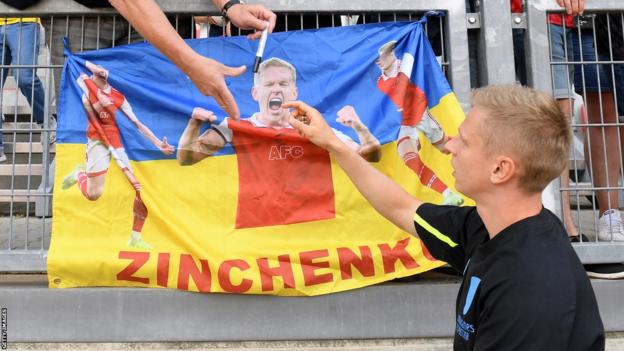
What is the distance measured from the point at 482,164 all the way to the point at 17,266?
2.40m

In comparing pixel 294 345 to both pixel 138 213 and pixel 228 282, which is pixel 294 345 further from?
pixel 138 213

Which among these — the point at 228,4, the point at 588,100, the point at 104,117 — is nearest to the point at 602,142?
the point at 588,100

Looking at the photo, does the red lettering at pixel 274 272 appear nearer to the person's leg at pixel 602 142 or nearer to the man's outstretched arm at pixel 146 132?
the man's outstretched arm at pixel 146 132

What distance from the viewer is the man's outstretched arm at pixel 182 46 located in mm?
2309

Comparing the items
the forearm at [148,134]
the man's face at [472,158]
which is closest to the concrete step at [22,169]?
the forearm at [148,134]

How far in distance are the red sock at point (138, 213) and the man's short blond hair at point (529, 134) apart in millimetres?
1850

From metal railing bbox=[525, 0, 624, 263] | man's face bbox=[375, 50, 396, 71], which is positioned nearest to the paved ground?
metal railing bbox=[525, 0, 624, 263]

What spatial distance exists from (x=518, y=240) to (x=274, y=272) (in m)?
1.49

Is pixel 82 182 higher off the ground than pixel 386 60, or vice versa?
pixel 386 60

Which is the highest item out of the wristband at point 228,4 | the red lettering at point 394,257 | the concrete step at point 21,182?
the wristband at point 228,4

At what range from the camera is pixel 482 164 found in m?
1.34

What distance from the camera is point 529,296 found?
1.12 meters

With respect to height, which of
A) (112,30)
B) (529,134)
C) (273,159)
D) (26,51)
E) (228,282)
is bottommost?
(228,282)

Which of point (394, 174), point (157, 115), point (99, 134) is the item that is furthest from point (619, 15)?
point (99, 134)
